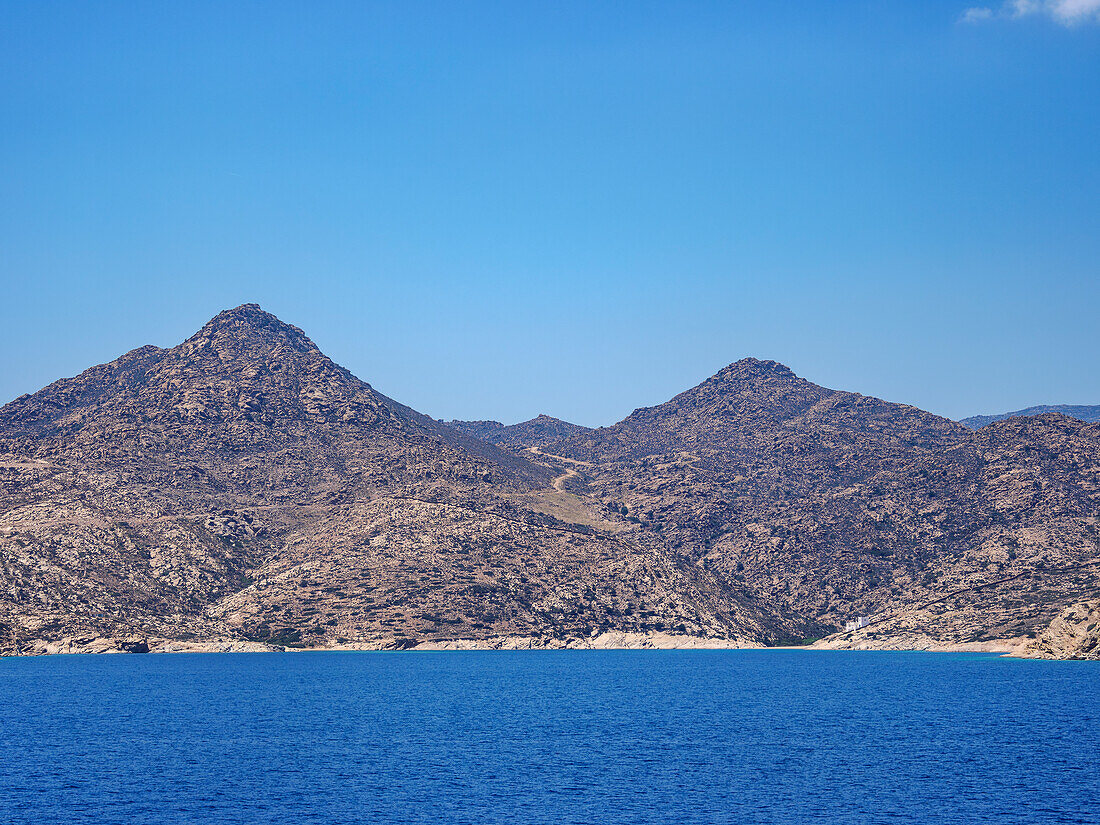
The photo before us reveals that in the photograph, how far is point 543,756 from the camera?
104m

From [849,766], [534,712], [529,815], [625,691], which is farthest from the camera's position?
[625,691]

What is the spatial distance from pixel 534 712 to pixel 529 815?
67693 millimetres

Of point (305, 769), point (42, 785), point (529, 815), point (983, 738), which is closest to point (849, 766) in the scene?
point (983, 738)

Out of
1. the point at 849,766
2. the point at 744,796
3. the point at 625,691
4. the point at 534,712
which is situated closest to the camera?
the point at 744,796

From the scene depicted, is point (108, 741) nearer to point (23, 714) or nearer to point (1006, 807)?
point (23, 714)

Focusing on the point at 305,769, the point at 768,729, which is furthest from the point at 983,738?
the point at 305,769

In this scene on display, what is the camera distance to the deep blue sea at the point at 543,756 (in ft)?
256

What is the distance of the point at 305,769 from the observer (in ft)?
311

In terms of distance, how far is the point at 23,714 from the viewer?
134m

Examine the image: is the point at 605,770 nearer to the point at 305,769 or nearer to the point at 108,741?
the point at 305,769

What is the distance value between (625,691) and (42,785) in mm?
106801

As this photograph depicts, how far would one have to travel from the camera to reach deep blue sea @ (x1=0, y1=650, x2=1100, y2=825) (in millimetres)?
78125

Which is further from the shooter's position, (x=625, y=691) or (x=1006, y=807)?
(x=625, y=691)

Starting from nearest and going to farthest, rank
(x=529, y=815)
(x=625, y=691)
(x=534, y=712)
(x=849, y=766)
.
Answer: (x=529, y=815), (x=849, y=766), (x=534, y=712), (x=625, y=691)
